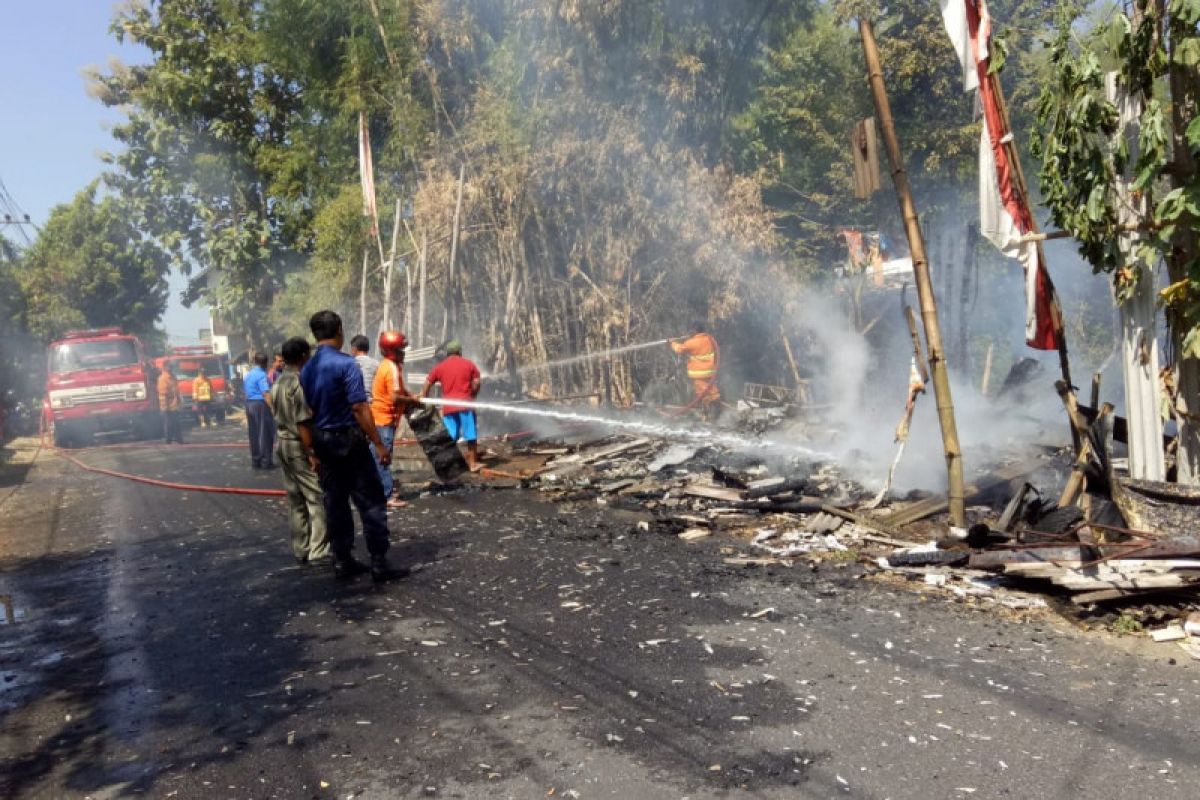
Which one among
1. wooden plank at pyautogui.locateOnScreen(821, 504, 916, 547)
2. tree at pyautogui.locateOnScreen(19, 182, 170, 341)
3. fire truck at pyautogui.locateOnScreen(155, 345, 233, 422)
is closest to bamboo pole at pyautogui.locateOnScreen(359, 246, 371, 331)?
fire truck at pyautogui.locateOnScreen(155, 345, 233, 422)

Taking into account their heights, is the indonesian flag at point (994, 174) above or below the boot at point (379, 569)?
above

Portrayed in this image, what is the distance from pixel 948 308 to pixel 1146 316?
26.7ft

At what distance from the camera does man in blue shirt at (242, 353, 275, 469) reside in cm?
1450

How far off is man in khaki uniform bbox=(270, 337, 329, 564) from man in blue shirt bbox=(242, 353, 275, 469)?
6.05 m

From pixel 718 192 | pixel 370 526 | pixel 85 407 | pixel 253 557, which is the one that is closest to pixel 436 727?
pixel 370 526

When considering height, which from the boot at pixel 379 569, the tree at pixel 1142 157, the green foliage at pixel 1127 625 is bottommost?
the green foliage at pixel 1127 625

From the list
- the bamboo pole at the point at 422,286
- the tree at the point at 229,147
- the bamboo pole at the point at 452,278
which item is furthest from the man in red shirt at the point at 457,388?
the tree at the point at 229,147

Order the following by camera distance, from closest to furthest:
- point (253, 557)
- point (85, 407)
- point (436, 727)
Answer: point (436, 727) < point (253, 557) < point (85, 407)

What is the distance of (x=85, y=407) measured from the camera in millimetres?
23531

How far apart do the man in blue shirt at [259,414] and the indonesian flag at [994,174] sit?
398 inches

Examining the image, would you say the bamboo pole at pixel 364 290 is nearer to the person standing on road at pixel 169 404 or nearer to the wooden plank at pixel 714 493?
the person standing on road at pixel 169 404

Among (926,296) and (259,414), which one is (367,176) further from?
(926,296)

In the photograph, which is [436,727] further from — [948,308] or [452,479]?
[948,308]

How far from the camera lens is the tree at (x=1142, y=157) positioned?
22.0ft
